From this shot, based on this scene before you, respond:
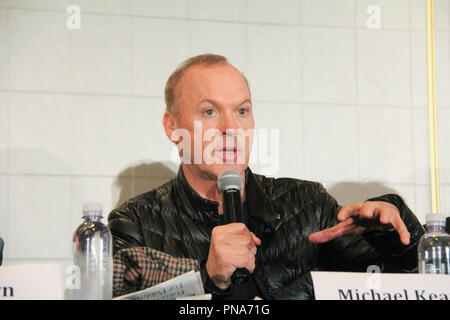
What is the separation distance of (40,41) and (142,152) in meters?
0.55

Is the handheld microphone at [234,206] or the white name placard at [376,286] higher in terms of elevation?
the handheld microphone at [234,206]

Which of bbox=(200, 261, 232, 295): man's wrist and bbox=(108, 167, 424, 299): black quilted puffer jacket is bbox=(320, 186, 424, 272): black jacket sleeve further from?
bbox=(200, 261, 232, 295): man's wrist

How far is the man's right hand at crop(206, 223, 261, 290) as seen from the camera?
1.37 meters

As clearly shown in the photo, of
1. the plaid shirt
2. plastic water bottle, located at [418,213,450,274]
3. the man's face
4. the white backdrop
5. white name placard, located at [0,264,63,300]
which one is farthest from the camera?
the white backdrop

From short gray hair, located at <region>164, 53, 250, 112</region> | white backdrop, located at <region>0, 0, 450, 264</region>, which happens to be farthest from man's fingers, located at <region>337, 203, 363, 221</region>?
white backdrop, located at <region>0, 0, 450, 264</region>

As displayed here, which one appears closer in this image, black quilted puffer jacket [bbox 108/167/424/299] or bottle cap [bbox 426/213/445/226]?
bottle cap [bbox 426/213/445/226]

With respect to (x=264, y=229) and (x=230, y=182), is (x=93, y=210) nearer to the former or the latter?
(x=230, y=182)

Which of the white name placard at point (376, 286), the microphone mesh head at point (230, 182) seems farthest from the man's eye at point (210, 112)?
the white name placard at point (376, 286)

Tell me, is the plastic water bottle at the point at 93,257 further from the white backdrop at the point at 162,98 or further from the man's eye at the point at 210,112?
the white backdrop at the point at 162,98

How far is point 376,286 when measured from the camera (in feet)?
4.15

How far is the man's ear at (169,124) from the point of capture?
2.40 m

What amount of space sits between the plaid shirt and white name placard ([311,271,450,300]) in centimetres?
35

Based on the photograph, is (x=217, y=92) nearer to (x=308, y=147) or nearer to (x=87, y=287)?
(x=308, y=147)

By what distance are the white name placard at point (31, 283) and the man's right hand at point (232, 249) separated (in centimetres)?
33
